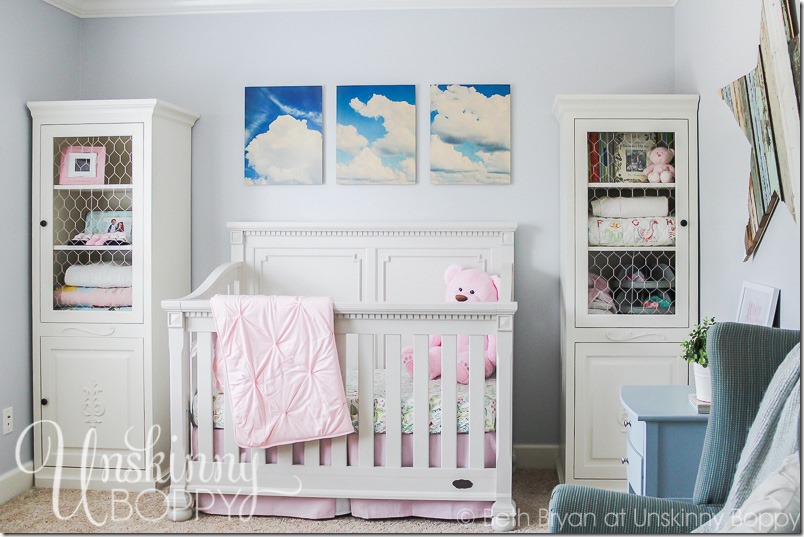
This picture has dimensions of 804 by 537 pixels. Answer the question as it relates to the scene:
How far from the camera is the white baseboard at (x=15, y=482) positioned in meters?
2.68

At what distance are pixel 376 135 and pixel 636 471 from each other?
6.39 ft

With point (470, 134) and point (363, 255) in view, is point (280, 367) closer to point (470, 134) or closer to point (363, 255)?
point (363, 255)

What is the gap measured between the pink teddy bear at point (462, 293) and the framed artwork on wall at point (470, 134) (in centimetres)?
46

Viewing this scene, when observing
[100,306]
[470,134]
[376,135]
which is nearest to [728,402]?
[470,134]

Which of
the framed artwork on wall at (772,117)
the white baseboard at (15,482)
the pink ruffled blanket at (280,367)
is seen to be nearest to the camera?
the framed artwork on wall at (772,117)

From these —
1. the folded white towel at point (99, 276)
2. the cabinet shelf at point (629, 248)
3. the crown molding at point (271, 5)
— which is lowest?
the folded white towel at point (99, 276)

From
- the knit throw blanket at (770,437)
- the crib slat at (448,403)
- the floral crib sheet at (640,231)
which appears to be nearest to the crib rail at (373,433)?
the crib slat at (448,403)

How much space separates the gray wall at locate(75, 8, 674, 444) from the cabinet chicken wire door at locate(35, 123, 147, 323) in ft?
1.38

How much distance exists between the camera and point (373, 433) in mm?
2404

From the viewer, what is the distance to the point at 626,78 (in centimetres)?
307

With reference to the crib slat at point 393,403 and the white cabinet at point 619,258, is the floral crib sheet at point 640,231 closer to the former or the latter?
the white cabinet at point 619,258

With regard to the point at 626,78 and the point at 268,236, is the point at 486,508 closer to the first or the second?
the point at 268,236

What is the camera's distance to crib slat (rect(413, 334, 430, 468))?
2354 millimetres

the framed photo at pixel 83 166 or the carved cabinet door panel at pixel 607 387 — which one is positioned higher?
the framed photo at pixel 83 166
